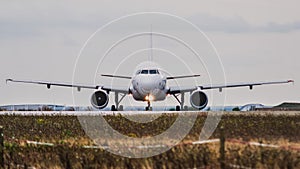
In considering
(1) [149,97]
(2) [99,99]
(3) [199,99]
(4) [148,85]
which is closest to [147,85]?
(4) [148,85]

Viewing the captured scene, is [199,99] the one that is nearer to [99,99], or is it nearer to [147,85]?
[147,85]

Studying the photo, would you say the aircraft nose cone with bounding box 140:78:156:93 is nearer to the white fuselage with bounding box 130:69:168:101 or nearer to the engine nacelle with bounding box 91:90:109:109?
the white fuselage with bounding box 130:69:168:101

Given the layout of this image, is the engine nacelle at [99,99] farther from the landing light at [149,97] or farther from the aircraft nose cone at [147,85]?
the aircraft nose cone at [147,85]

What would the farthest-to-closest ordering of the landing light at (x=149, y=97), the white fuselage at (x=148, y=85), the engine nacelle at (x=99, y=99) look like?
the engine nacelle at (x=99, y=99)
the landing light at (x=149, y=97)
the white fuselage at (x=148, y=85)

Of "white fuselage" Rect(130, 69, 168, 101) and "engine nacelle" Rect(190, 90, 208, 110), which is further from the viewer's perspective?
"engine nacelle" Rect(190, 90, 208, 110)

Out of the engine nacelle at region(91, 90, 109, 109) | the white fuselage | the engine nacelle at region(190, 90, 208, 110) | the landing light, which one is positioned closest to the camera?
the white fuselage

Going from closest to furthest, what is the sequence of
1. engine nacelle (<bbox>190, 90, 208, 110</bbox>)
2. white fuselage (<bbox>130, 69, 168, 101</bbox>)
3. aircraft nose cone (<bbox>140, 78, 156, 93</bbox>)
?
aircraft nose cone (<bbox>140, 78, 156, 93</bbox>) → white fuselage (<bbox>130, 69, 168, 101</bbox>) → engine nacelle (<bbox>190, 90, 208, 110</bbox>)

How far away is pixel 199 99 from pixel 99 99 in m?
7.89

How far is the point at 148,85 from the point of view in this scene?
64.4 metres

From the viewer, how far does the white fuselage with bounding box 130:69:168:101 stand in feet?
212

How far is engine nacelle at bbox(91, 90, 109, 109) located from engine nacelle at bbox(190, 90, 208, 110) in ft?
22.1

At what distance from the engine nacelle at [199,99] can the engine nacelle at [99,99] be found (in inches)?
266

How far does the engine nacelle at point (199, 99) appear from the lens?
215 feet

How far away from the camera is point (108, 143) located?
29250mm
